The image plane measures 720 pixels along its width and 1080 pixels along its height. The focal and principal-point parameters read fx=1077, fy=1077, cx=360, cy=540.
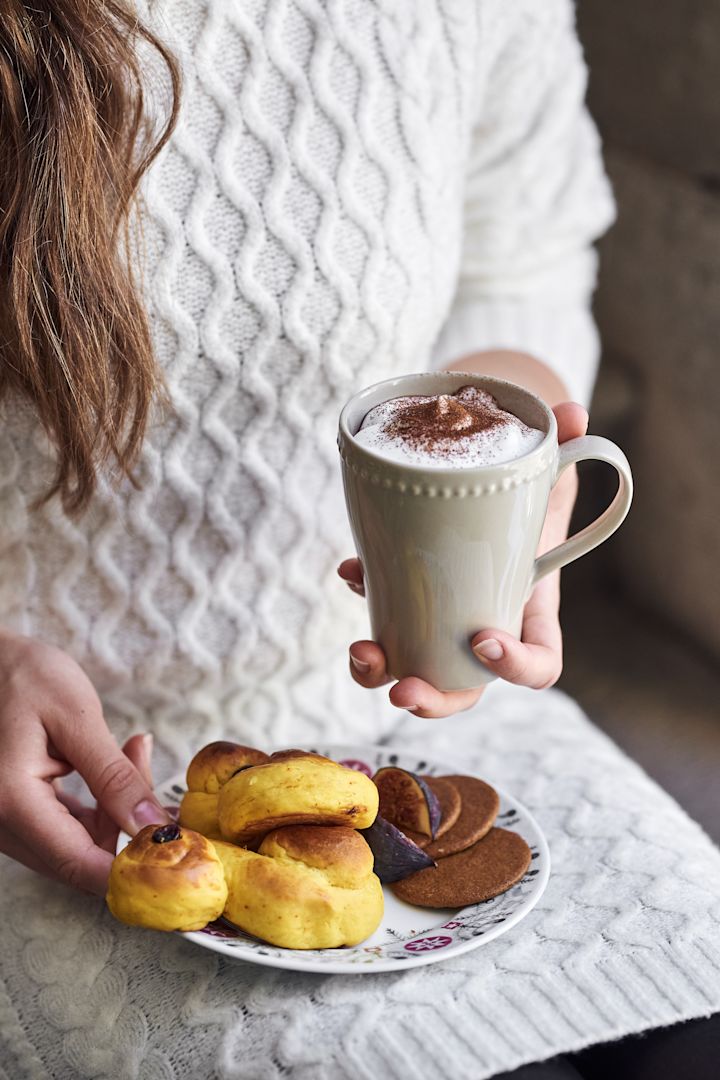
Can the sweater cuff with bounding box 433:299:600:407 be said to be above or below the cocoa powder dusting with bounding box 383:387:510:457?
below

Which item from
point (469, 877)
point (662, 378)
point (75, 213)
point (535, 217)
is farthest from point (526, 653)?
point (662, 378)

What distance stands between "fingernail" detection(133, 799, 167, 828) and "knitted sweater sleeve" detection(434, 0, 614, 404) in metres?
0.51

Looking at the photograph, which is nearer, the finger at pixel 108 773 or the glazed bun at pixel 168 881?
the glazed bun at pixel 168 881

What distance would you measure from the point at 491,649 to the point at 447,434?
14 cm

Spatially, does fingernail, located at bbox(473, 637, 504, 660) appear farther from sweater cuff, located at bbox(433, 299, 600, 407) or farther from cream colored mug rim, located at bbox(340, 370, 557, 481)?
sweater cuff, located at bbox(433, 299, 600, 407)

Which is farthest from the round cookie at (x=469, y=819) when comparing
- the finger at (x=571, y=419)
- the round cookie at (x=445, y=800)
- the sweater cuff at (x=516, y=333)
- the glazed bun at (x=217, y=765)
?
the sweater cuff at (x=516, y=333)

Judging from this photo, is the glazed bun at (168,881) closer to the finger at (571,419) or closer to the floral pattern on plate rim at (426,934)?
the floral pattern on plate rim at (426,934)

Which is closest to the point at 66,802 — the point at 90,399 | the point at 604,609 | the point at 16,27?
the point at 90,399

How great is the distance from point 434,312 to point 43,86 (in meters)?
0.34

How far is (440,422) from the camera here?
1.82ft

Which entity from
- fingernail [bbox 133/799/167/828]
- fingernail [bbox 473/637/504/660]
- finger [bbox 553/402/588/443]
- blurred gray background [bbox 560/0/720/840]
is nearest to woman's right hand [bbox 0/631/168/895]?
fingernail [bbox 133/799/167/828]

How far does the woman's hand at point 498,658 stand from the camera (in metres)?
0.62

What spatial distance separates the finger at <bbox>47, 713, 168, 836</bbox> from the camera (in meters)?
0.65

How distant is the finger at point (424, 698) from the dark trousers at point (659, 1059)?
0.20 m
